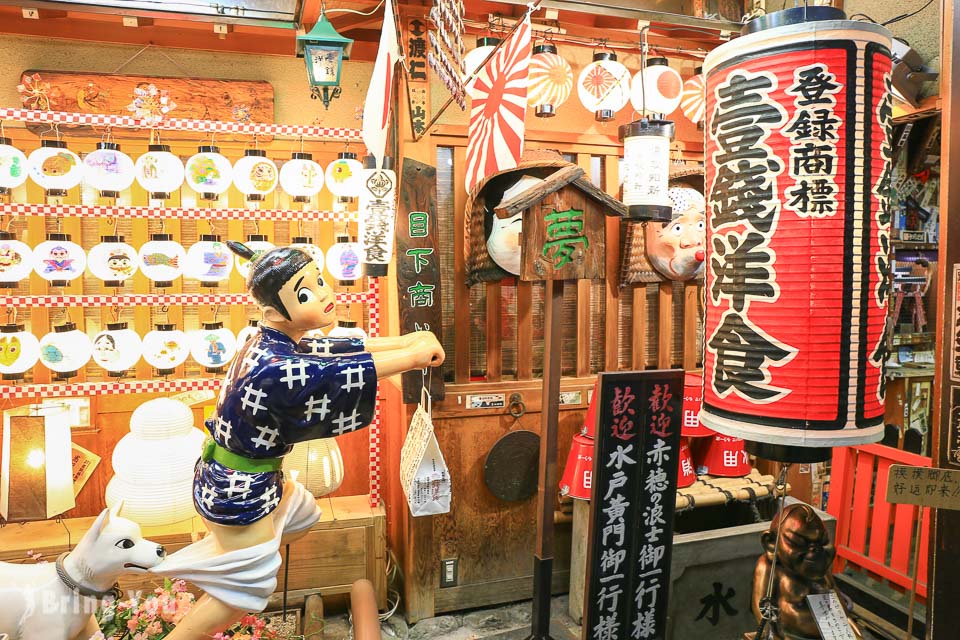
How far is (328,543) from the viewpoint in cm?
429

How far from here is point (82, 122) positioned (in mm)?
3887

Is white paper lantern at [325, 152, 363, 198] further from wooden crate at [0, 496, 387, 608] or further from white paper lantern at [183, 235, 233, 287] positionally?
wooden crate at [0, 496, 387, 608]

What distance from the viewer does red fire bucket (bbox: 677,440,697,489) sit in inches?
180

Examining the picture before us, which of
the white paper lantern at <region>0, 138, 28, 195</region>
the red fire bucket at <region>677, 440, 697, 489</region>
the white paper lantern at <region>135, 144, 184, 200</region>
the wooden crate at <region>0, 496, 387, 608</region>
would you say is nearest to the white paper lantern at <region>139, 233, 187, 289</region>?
the white paper lantern at <region>135, 144, 184, 200</region>

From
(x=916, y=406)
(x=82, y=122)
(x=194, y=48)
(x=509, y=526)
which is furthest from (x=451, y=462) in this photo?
(x=916, y=406)

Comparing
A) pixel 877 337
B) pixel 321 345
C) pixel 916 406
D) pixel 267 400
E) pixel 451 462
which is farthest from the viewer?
pixel 916 406

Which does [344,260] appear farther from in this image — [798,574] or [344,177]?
[798,574]

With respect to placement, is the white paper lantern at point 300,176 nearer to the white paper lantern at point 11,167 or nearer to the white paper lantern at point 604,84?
the white paper lantern at point 11,167

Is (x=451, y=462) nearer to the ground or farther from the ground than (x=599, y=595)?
farther from the ground

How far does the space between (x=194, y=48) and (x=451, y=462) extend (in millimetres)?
3724

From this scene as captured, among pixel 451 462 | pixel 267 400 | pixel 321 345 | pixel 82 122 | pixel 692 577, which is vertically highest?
pixel 82 122

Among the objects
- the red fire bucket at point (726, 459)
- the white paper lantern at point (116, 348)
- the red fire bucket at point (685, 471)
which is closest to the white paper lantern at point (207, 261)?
the white paper lantern at point (116, 348)

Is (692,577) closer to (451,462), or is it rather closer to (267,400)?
(451,462)

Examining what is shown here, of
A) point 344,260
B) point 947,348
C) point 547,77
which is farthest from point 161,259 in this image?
point 947,348
